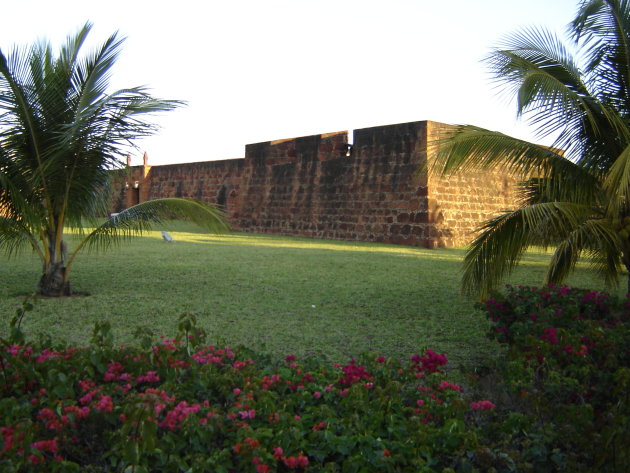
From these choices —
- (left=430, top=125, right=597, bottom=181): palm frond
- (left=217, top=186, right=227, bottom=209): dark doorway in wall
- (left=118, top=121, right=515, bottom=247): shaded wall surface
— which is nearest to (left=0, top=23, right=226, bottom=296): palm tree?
(left=430, top=125, right=597, bottom=181): palm frond

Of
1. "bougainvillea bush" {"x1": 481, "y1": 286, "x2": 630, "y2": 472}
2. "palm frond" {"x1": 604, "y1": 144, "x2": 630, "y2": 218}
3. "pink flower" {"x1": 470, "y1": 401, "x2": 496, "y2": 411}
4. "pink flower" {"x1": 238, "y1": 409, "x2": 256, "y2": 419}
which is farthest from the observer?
"palm frond" {"x1": 604, "y1": 144, "x2": 630, "y2": 218}

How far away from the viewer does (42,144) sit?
19.8ft

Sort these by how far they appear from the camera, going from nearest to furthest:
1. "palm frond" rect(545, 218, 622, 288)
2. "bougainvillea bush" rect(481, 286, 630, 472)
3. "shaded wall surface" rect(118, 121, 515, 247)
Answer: "bougainvillea bush" rect(481, 286, 630, 472), "palm frond" rect(545, 218, 622, 288), "shaded wall surface" rect(118, 121, 515, 247)

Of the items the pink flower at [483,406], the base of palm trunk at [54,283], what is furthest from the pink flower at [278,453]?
the base of palm trunk at [54,283]

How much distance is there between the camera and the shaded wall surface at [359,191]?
13.4 metres

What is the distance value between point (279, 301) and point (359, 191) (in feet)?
29.2

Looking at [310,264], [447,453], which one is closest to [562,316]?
[447,453]

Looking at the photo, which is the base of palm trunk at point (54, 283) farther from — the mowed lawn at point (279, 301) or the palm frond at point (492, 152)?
the palm frond at point (492, 152)

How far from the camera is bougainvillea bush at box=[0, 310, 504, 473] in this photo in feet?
5.85

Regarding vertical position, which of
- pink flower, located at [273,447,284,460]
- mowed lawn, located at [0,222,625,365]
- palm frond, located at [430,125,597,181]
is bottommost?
mowed lawn, located at [0,222,625,365]

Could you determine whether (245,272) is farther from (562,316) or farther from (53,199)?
(562,316)

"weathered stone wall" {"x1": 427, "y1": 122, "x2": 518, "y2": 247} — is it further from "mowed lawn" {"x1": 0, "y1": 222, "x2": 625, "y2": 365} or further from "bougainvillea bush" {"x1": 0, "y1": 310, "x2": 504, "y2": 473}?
"bougainvillea bush" {"x1": 0, "y1": 310, "x2": 504, "y2": 473}

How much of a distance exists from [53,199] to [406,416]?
5.10 metres

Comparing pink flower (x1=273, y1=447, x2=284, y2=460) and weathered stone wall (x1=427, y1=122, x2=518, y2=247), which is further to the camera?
weathered stone wall (x1=427, y1=122, x2=518, y2=247)
